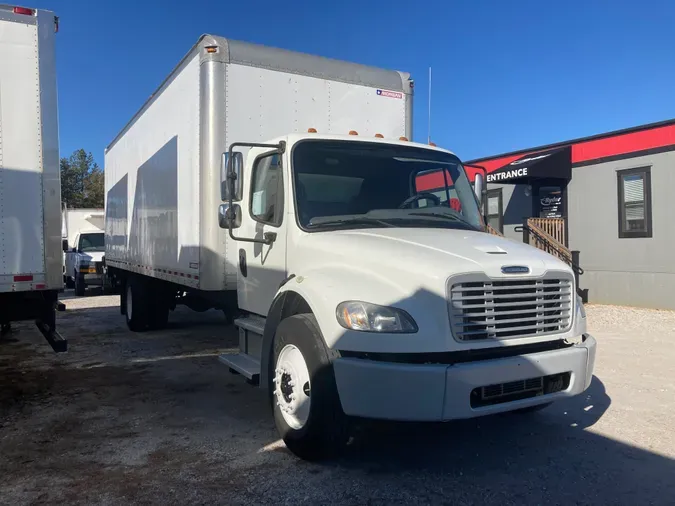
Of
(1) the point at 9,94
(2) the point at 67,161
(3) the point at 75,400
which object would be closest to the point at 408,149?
(1) the point at 9,94

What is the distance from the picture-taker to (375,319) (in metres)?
3.52

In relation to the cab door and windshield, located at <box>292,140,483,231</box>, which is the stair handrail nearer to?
windshield, located at <box>292,140,483,231</box>

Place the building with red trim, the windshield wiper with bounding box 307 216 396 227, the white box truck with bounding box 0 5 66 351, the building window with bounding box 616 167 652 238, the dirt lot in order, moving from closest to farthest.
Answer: the dirt lot → the windshield wiper with bounding box 307 216 396 227 → the white box truck with bounding box 0 5 66 351 → the building with red trim → the building window with bounding box 616 167 652 238

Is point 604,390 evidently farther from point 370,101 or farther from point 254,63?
point 254,63

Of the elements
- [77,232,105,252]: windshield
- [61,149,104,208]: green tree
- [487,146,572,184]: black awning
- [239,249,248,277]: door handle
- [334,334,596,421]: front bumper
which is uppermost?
[61,149,104,208]: green tree

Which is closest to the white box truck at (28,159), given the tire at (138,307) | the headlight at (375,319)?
the headlight at (375,319)

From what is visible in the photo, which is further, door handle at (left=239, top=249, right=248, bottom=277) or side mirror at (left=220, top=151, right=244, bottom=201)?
door handle at (left=239, top=249, right=248, bottom=277)

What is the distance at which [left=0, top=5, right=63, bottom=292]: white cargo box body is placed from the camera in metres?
5.41

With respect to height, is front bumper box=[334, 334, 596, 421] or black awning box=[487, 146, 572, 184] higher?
black awning box=[487, 146, 572, 184]

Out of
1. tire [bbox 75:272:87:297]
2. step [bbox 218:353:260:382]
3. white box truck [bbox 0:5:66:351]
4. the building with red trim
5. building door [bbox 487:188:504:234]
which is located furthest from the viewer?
tire [bbox 75:272:87:297]

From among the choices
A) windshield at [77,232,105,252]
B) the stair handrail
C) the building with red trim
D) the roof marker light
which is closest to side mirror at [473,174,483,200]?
the roof marker light

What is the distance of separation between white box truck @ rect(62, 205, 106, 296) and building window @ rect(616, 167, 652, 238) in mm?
14502

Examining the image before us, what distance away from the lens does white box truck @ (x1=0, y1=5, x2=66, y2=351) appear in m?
5.41

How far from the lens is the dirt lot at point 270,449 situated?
3625mm
